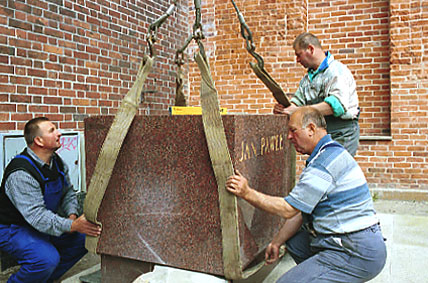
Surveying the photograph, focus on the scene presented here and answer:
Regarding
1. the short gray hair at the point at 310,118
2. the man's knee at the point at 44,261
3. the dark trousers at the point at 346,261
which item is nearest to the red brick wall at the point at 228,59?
the man's knee at the point at 44,261

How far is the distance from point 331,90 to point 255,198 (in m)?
1.55

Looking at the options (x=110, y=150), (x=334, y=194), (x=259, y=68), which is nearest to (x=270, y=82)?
(x=259, y=68)

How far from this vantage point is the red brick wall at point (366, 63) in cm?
526

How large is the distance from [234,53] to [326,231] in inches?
Result: 181

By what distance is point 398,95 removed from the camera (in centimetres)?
533

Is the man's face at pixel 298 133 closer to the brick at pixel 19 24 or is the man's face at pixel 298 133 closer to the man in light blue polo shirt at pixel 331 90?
the man in light blue polo shirt at pixel 331 90

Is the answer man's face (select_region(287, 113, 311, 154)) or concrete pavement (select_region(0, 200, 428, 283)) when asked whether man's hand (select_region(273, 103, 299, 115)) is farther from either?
concrete pavement (select_region(0, 200, 428, 283))

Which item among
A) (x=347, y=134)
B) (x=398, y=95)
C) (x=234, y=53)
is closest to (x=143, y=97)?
(x=234, y=53)

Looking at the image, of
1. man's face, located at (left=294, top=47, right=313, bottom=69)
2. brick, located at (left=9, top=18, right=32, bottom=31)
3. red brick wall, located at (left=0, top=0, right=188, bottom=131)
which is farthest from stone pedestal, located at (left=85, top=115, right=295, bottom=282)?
brick, located at (left=9, top=18, right=32, bottom=31)

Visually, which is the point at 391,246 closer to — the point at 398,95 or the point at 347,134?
the point at 347,134

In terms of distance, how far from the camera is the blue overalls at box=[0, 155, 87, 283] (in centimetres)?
248

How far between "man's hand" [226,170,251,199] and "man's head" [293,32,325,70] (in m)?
1.71

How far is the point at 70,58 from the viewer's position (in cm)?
411

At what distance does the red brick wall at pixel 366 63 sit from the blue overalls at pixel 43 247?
375 centimetres
